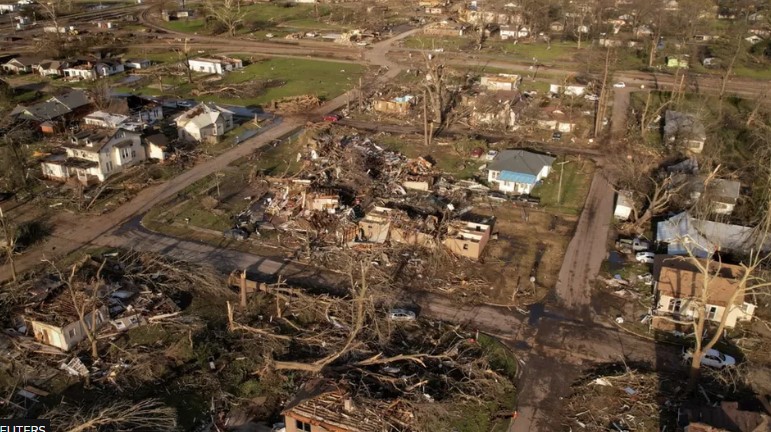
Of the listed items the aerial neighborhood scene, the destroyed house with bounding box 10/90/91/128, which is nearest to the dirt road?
the aerial neighborhood scene

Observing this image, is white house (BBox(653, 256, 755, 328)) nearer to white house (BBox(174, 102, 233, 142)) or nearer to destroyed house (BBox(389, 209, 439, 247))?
destroyed house (BBox(389, 209, 439, 247))

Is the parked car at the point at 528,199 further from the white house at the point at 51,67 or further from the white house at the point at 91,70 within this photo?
the white house at the point at 51,67

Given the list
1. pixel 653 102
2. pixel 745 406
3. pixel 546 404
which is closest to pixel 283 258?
pixel 546 404

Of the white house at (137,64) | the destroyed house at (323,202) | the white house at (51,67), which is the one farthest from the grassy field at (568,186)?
the white house at (51,67)

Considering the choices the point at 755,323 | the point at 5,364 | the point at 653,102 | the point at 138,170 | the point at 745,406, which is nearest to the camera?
the point at 745,406

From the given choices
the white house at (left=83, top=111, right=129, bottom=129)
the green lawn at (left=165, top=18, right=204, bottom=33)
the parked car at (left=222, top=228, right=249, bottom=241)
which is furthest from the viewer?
the green lawn at (left=165, top=18, right=204, bottom=33)

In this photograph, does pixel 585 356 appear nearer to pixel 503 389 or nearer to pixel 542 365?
pixel 542 365
